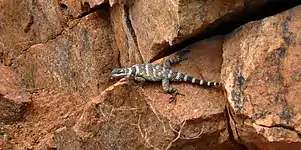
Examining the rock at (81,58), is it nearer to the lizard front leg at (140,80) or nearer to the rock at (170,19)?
the rock at (170,19)

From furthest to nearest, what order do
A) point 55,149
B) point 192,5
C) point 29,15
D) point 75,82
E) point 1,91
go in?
1. point 29,15
2. point 75,82
3. point 1,91
4. point 55,149
5. point 192,5

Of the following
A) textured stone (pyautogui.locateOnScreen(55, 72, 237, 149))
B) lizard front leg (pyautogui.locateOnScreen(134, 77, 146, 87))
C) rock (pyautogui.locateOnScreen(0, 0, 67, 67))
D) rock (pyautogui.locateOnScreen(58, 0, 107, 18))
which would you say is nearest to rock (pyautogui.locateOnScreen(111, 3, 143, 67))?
rock (pyautogui.locateOnScreen(58, 0, 107, 18))

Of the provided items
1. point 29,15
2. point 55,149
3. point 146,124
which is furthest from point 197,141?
point 29,15

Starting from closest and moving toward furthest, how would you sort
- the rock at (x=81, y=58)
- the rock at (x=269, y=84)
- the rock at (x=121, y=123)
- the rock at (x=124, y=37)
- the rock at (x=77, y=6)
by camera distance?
the rock at (x=269, y=84), the rock at (x=121, y=123), the rock at (x=124, y=37), the rock at (x=77, y=6), the rock at (x=81, y=58)

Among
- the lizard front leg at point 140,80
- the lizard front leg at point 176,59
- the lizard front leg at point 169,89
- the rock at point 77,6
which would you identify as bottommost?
the lizard front leg at point 169,89

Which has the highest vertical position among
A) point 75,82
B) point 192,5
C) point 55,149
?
point 192,5

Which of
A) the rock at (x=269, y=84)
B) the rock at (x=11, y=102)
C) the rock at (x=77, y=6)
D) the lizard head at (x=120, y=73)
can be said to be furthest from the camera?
the rock at (x=77, y=6)

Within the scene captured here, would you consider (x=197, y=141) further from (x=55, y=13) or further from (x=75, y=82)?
(x=55, y=13)

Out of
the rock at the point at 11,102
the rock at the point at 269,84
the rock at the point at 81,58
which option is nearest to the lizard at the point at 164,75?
the rock at the point at 269,84
